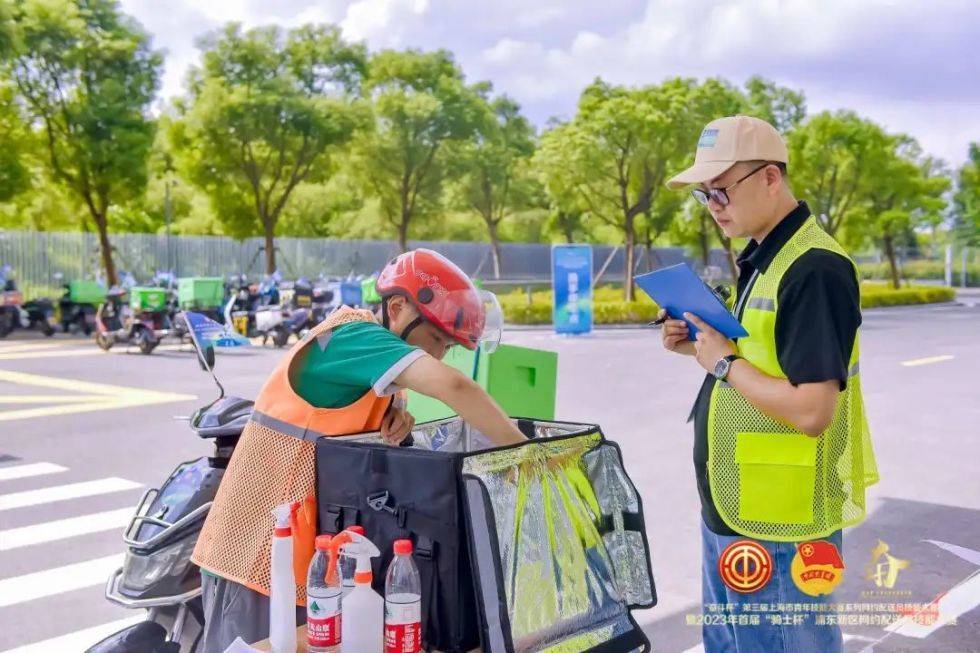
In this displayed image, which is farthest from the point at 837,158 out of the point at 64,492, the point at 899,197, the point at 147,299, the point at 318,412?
the point at 318,412

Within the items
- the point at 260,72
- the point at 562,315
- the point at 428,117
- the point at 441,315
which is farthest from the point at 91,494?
the point at 428,117

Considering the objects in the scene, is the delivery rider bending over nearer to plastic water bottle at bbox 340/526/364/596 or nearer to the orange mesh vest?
the orange mesh vest

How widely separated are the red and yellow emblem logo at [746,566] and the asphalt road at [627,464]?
549mm

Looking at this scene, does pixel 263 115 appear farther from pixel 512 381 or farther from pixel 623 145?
pixel 512 381

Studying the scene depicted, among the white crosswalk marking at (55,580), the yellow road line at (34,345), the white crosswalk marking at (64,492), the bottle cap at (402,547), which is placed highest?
the bottle cap at (402,547)

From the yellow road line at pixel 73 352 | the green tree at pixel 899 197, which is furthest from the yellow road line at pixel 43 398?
the green tree at pixel 899 197

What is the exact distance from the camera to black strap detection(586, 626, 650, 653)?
2.18 meters

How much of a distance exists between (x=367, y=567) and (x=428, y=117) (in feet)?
116

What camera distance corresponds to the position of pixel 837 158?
A: 1340 inches

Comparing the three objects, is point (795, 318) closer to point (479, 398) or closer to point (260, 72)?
point (479, 398)

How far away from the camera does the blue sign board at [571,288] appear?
20219 mm

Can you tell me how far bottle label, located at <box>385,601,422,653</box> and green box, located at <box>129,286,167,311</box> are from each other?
1519 cm

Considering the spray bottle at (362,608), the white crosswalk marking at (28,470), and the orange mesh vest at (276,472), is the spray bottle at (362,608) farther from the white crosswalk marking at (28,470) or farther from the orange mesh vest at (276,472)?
the white crosswalk marking at (28,470)

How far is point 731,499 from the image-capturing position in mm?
2426
